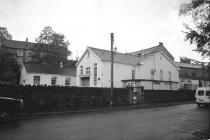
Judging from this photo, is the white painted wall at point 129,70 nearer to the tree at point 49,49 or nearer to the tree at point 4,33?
the tree at point 49,49

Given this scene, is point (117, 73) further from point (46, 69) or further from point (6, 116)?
Result: point (6, 116)

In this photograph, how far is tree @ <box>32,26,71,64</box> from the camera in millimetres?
53000

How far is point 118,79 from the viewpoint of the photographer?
31078 millimetres

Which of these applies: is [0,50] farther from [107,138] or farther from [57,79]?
[107,138]

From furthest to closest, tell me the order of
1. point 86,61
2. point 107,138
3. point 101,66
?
point 86,61 → point 101,66 → point 107,138

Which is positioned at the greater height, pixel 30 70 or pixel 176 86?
pixel 30 70

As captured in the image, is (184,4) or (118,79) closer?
(184,4)

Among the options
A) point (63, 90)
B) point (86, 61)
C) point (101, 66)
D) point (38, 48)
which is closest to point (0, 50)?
point (38, 48)

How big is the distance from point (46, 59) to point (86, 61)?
2417 cm

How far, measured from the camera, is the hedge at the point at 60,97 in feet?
50.0

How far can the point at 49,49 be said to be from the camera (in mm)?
52844

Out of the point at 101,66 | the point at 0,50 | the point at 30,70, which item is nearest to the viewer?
the point at 101,66

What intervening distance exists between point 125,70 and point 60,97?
1719cm

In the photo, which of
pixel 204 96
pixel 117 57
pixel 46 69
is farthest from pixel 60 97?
pixel 46 69
